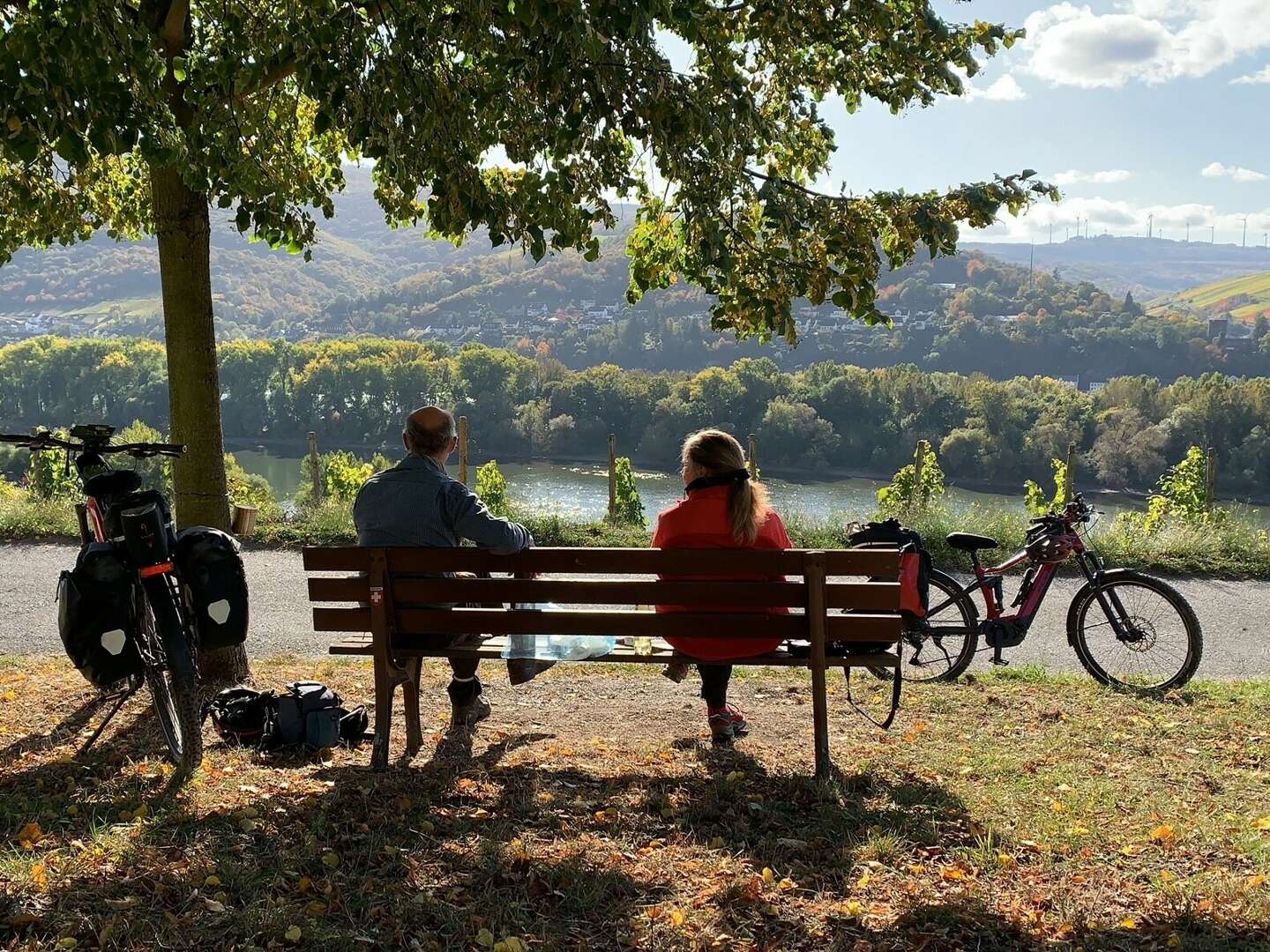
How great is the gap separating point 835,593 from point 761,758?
84 centimetres

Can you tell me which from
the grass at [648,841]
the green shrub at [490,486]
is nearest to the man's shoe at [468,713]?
the grass at [648,841]

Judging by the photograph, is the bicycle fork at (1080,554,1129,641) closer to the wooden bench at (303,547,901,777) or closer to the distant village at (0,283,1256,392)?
the wooden bench at (303,547,901,777)

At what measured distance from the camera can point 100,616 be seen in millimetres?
3951

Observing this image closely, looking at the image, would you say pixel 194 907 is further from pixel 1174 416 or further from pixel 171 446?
pixel 1174 416

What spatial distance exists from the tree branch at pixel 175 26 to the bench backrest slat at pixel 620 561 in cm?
268

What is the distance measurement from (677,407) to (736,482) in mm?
78468

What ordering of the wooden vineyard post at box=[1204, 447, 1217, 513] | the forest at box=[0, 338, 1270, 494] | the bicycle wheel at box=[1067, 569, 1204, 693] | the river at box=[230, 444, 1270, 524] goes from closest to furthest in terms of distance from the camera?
the bicycle wheel at box=[1067, 569, 1204, 693] → the wooden vineyard post at box=[1204, 447, 1217, 513] → the river at box=[230, 444, 1270, 524] → the forest at box=[0, 338, 1270, 494]

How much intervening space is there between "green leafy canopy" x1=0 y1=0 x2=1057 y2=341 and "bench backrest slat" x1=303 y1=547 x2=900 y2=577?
1.31 m

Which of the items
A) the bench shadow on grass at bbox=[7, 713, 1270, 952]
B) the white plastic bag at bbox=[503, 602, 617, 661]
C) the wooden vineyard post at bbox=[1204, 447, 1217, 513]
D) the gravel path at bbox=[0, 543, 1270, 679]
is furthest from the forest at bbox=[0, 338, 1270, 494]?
Answer: the bench shadow on grass at bbox=[7, 713, 1270, 952]

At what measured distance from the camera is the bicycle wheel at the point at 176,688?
4.15m

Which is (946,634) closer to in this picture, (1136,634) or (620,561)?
(1136,634)

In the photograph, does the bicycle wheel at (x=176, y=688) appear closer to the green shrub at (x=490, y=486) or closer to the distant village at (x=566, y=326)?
the green shrub at (x=490, y=486)

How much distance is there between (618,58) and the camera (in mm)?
4922

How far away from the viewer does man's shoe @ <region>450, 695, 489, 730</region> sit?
541 cm
